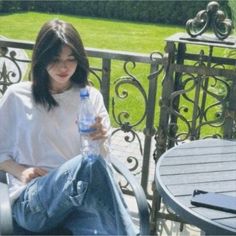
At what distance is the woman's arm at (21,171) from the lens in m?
2.27

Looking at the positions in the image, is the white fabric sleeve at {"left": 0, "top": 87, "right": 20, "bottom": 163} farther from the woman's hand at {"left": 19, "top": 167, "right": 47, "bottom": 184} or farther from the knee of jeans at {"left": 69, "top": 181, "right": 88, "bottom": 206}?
the knee of jeans at {"left": 69, "top": 181, "right": 88, "bottom": 206}

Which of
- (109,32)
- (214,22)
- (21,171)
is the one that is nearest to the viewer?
(21,171)

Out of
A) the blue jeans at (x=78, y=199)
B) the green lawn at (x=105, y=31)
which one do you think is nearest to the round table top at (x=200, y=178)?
the blue jeans at (x=78, y=199)

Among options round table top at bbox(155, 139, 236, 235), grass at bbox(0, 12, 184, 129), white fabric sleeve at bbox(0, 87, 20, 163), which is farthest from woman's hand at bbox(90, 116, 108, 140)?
grass at bbox(0, 12, 184, 129)

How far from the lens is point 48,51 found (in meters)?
2.28

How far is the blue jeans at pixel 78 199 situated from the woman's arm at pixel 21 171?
119 mm

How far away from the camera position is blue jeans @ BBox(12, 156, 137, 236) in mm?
2000

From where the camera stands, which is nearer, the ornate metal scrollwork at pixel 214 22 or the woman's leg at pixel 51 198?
the woman's leg at pixel 51 198

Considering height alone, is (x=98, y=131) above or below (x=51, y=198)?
above

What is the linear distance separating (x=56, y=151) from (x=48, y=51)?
507mm

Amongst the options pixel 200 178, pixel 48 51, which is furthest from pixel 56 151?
pixel 200 178

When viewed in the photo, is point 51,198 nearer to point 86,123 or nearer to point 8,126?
point 86,123

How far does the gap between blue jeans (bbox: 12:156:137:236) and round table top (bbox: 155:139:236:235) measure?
24 cm

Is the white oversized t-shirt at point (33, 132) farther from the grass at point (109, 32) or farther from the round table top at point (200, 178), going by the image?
the grass at point (109, 32)
